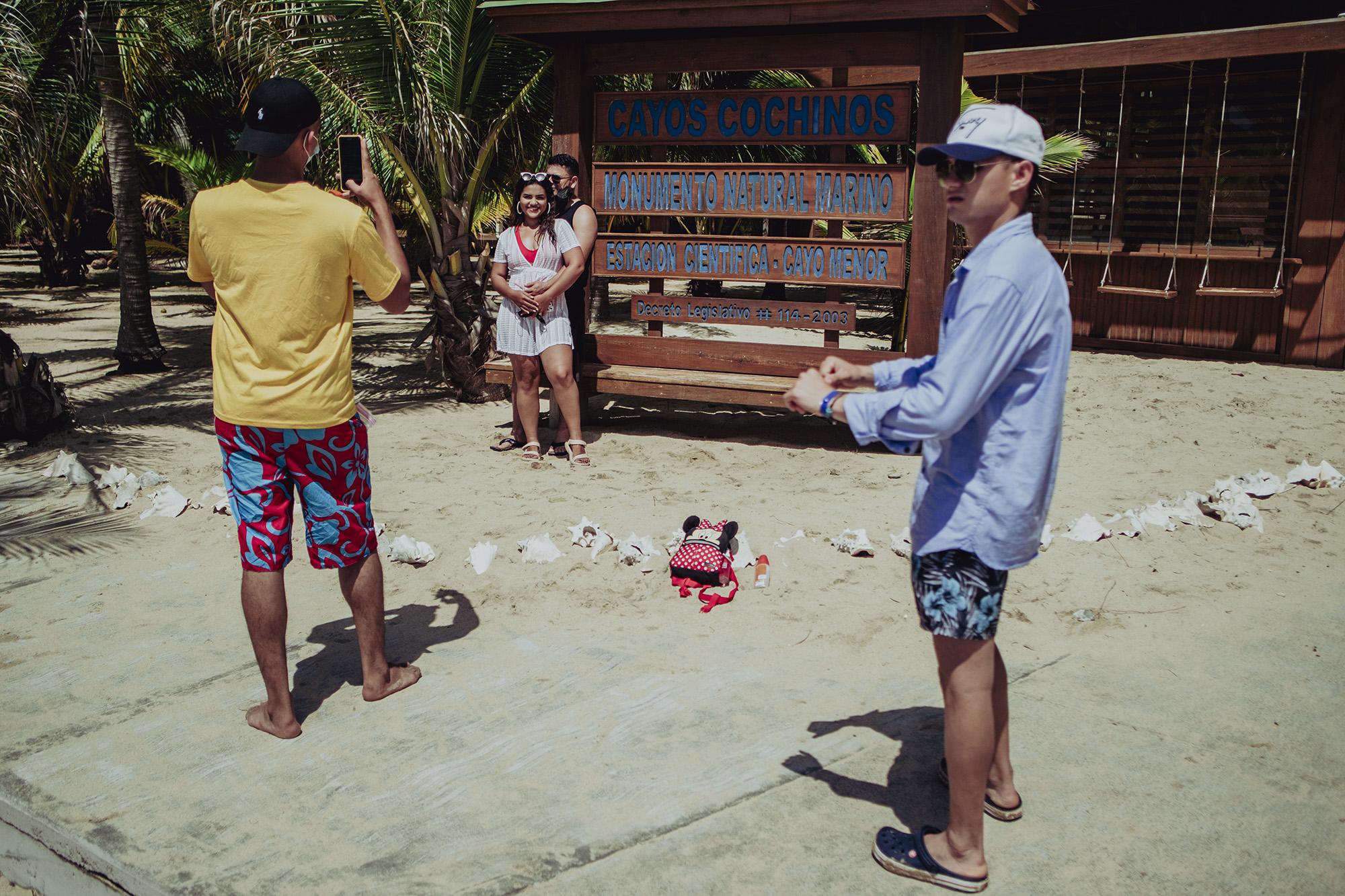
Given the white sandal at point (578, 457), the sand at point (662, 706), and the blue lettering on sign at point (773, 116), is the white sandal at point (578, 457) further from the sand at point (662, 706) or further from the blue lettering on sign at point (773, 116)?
the blue lettering on sign at point (773, 116)

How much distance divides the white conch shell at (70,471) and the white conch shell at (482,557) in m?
2.76

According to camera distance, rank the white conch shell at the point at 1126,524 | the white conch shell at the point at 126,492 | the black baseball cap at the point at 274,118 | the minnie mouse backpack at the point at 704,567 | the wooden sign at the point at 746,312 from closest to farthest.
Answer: the black baseball cap at the point at 274,118 → the minnie mouse backpack at the point at 704,567 → the white conch shell at the point at 1126,524 → the white conch shell at the point at 126,492 → the wooden sign at the point at 746,312

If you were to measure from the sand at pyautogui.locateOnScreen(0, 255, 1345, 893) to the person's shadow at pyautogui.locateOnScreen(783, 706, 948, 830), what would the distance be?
12mm

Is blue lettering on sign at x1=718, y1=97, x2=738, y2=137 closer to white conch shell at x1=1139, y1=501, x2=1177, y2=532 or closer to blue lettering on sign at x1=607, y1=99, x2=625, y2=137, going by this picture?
blue lettering on sign at x1=607, y1=99, x2=625, y2=137

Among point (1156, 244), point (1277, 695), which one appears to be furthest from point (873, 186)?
point (1156, 244)

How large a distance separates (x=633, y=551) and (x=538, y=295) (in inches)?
94.8

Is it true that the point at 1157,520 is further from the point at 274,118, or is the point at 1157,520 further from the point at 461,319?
the point at 461,319

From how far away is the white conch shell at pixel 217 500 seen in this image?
5.92m

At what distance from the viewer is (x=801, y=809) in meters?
3.08

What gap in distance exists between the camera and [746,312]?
7.68m

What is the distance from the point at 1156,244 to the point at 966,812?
10146 mm

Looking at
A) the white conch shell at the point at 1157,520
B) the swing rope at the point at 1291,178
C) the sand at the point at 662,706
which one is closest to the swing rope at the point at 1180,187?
the swing rope at the point at 1291,178

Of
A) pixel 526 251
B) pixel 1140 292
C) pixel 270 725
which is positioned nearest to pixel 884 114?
pixel 526 251

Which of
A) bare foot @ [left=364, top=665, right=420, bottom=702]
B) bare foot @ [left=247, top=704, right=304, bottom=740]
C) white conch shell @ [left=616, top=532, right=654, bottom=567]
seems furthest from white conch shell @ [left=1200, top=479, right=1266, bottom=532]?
bare foot @ [left=247, top=704, right=304, bottom=740]
